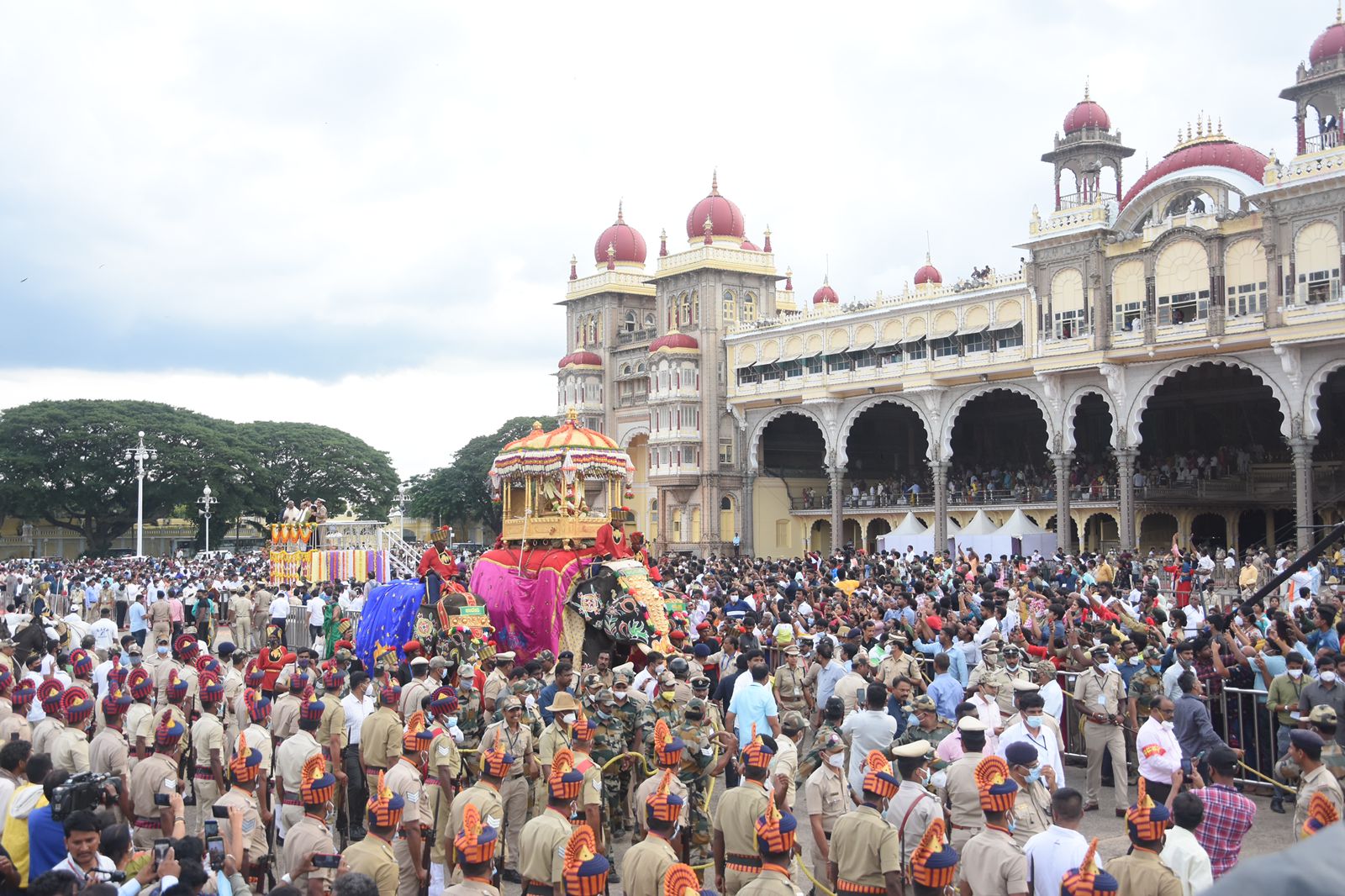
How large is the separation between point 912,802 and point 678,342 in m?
38.2

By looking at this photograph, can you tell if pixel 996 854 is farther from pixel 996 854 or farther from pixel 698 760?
pixel 698 760

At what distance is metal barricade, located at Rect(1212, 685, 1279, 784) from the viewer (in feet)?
35.6

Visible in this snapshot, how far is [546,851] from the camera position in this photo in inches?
252

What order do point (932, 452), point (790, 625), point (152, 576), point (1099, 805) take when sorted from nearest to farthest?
point (1099, 805)
point (790, 625)
point (152, 576)
point (932, 452)

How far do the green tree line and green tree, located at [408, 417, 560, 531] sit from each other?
5.13 m

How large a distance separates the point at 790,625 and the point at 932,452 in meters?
23.6

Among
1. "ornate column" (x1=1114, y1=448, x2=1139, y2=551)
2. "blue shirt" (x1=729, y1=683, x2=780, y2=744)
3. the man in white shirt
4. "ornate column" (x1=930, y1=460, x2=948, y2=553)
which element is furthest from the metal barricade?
"ornate column" (x1=930, y1=460, x2=948, y2=553)

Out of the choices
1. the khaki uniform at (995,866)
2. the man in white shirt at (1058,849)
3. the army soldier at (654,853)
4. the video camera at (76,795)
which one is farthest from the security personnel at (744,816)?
the video camera at (76,795)

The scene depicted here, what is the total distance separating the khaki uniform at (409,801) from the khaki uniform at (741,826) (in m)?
2.03

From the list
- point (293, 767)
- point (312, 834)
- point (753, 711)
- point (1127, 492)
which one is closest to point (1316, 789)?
point (753, 711)

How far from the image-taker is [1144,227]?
30672 millimetres

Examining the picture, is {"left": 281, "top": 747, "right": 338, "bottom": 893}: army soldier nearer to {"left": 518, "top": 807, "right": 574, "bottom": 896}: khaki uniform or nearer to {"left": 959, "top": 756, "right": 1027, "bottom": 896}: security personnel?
{"left": 518, "top": 807, "right": 574, "bottom": 896}: khaki uniform

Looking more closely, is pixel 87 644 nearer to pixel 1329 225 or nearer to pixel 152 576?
pixel 152 576

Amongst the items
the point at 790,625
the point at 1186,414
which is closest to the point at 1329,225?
the point at 1186,414
